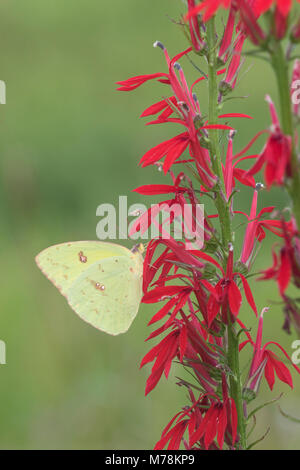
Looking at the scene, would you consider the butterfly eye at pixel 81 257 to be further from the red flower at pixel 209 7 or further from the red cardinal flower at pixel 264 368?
the red flower at pixel 209 7

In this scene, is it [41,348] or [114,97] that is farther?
[114,97]

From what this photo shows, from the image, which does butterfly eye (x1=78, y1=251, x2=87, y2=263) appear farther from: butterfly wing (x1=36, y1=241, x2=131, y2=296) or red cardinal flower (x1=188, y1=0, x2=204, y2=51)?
red cardinal flower (x1=188, y1=0, x2=204, y2=51)

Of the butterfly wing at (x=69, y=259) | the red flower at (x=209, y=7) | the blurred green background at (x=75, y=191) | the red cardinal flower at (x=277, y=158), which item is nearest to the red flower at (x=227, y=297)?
the red cardinal flower at (x=277, y=158)

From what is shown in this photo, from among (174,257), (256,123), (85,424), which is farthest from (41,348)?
(256,123)

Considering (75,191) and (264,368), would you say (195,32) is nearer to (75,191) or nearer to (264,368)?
(264,368)

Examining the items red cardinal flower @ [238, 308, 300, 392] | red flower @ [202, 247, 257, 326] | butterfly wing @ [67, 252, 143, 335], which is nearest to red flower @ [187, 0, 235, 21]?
red flower @ [202, 247, 257, 326]
